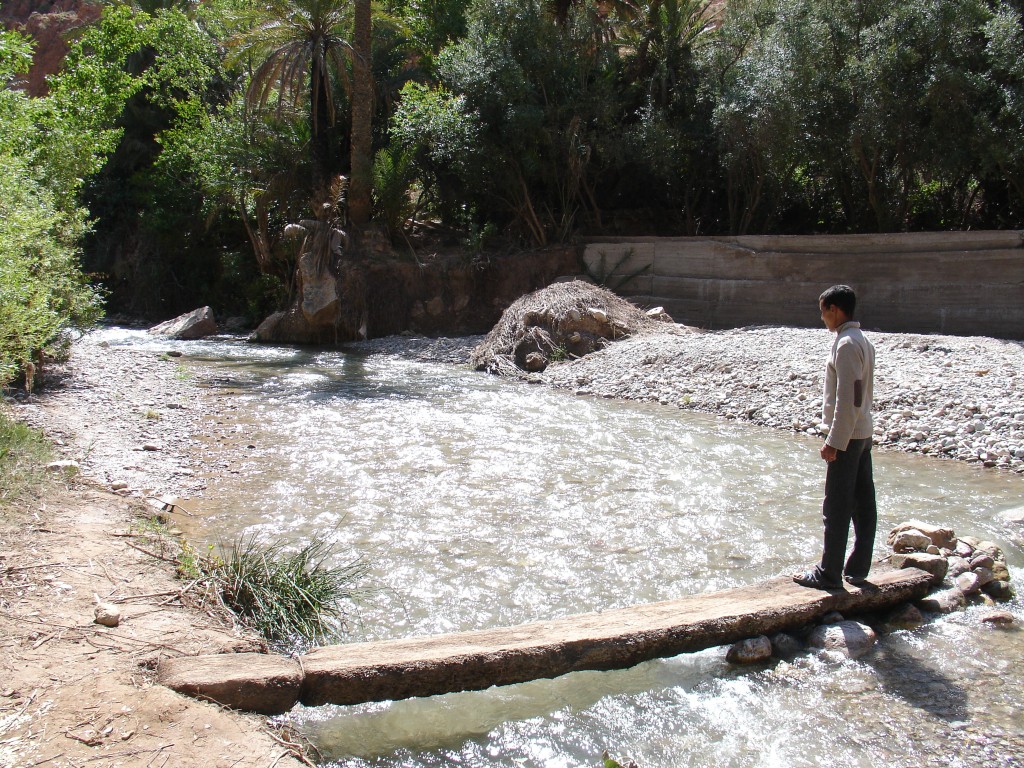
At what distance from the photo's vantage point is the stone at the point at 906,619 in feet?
15.4

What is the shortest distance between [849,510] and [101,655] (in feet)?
12.9

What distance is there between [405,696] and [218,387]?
31.1 ft

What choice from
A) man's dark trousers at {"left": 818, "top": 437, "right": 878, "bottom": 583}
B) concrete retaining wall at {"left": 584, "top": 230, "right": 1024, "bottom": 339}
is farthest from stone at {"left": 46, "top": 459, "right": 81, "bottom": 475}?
concrete retaining wall at {"left": 584, "top": 230, "right": 1024, "bottom": 339}

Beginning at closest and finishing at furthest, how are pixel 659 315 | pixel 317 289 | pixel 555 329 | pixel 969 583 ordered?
pixel 969 583
pixel 555 329
pixel 659 315
pixel 317 289

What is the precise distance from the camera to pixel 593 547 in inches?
236

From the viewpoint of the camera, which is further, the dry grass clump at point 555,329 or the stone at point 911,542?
the dry grass clump at point 555,329

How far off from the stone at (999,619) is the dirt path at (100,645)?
3922 mm

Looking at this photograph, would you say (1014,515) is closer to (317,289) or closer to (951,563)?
(951,563)

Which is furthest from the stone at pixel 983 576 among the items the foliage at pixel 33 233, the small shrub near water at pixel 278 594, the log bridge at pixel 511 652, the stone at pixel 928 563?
the foliage at pixel 33 233

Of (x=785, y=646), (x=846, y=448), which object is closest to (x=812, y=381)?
(x=846, y=448)

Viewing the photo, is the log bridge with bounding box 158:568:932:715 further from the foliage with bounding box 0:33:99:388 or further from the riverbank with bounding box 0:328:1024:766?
the foliage with bounding box 0:33:99:388

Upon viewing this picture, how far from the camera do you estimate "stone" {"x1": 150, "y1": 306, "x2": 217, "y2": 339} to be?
1961 centimetres

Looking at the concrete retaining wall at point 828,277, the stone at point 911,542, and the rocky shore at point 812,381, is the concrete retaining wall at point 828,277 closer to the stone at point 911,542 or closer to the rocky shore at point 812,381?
the rocky shore at point 812,381

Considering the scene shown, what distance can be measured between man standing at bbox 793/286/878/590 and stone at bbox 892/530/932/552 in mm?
935
